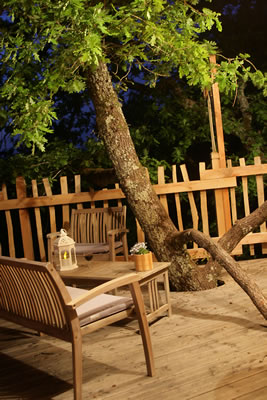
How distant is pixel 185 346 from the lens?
3396 mm

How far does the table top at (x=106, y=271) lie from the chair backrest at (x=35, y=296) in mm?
678

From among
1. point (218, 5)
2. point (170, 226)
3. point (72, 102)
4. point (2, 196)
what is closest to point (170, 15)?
point (170, 226)

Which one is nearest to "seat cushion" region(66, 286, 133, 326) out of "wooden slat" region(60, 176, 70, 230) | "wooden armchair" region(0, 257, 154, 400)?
"wooden armchair" region(0, 257, 154, 400)

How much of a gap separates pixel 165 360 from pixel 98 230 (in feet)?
9.17

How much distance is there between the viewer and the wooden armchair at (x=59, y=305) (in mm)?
2635

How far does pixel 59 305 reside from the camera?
106 inches

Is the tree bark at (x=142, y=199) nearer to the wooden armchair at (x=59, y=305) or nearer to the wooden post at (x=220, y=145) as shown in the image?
the wooden post at (x=220, y=145)

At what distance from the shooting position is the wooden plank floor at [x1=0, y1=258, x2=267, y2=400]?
2.78m

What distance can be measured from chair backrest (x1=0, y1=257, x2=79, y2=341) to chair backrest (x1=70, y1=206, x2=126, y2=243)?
238 centimetres

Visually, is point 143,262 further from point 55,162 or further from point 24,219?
point 55,162

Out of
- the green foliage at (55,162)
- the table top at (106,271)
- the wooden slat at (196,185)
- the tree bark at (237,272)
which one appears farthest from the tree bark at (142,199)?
the green foliage at (55,162)

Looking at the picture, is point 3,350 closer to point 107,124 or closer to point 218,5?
point 107,124

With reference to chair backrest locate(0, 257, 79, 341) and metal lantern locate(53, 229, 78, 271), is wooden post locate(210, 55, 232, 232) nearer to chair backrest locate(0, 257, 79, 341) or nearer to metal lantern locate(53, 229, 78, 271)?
metal lantern locate(53, 229, 78, 271)

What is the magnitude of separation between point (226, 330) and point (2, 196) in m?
3.69
